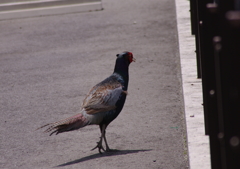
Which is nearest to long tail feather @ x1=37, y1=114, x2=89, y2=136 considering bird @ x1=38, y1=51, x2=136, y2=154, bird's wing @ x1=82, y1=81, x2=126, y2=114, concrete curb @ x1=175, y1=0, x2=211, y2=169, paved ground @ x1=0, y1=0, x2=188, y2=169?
bird @ x1=38, y1=51, x2=136, y2=154

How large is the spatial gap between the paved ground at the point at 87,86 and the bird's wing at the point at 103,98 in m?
0.54

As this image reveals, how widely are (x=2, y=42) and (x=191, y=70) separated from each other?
281 inches

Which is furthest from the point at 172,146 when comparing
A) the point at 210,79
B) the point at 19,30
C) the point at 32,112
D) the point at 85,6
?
the point at 85,6

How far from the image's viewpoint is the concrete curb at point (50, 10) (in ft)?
55.0

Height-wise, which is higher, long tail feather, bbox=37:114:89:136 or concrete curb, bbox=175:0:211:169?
long tail feather, bbox=37:114:89:136

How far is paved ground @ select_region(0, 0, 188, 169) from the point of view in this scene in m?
5.42

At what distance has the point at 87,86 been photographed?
843 centimetres

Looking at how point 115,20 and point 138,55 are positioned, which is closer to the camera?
point 138,55

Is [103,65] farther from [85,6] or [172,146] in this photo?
[85,6]

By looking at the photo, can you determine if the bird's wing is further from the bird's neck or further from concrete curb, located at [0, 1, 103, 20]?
concrete curb, located at [0, 1, 103, 20]

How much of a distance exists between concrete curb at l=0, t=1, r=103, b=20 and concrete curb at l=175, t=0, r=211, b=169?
20.5 ft

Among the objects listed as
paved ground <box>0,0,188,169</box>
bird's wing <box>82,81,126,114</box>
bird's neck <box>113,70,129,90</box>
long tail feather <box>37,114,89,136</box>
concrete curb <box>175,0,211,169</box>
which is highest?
bird's neck <box>113,70,129,90</box>

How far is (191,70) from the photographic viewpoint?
312 inches

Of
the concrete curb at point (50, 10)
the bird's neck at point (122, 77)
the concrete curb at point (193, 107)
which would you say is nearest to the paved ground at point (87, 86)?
the concrete curb at point (193, 107)
